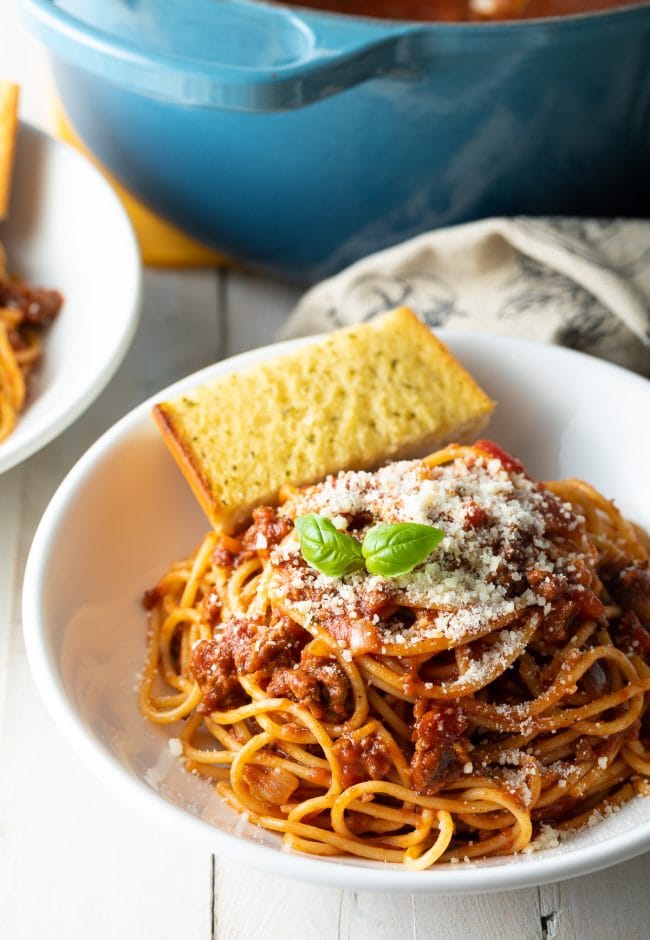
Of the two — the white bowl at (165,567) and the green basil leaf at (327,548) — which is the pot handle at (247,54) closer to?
the white bowl at (165,567)

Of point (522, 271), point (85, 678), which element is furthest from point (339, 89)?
point (85, 678)

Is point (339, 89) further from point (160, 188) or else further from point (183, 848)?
point (183, 848)

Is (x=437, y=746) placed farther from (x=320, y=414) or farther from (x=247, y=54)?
(x=247, y=54)

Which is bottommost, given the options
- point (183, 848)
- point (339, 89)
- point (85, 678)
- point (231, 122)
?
point (183, 848)

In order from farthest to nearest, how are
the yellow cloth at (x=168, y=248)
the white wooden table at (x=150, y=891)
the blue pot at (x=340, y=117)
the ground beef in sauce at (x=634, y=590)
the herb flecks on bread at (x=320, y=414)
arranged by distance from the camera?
1. the yellow cloth at (x=168, y=248)
2. the blue pot at (x=340, y=117)
3. the herb flecks on bread at (x=320, y=414)
4. the ground beef in sauce at (x=634, y=590)
5. the white wooden table at (x=150, y=891)

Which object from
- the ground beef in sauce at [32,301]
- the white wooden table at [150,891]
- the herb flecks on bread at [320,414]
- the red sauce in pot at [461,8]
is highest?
the red sauce in pot at [461,8]

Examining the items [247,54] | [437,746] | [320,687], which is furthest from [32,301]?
[437,746]

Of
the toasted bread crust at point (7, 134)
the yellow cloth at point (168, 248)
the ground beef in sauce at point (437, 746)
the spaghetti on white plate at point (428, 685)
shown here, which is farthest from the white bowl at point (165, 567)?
the yellow cloth at point (168, 248)
